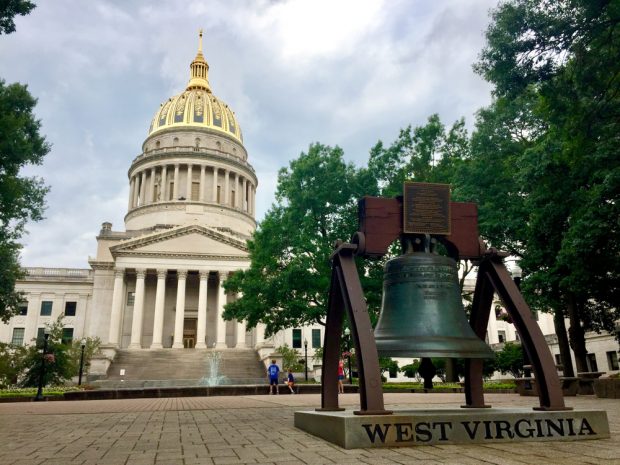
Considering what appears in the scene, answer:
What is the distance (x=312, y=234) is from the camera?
28484 mm

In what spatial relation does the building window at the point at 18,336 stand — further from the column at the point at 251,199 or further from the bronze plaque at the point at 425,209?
the bronze plaque at the point at 425,209

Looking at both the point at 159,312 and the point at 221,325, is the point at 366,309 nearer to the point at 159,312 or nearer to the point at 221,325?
the point at 221,325

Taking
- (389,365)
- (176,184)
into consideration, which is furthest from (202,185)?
(389,365)

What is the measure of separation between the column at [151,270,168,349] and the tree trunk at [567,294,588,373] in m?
41.6

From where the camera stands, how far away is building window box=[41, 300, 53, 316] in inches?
2707

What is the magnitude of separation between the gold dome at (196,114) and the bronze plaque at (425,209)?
78.9 metres

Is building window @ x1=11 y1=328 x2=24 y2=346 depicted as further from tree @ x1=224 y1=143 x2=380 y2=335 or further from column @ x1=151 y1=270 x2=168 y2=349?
tree @ x1=224 y1=143 x2=380 y2=335

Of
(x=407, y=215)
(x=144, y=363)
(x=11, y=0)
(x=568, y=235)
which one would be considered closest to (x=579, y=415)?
(x=407, y=215)

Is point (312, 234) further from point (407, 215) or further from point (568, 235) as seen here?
point (407, 215)

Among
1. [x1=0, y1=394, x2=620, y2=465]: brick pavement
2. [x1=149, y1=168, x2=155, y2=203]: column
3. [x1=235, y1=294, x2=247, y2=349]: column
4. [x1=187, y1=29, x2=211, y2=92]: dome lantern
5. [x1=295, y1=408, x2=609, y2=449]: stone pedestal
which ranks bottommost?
[x1=0, y1=394, x2=620, y2=465]: brick pavement

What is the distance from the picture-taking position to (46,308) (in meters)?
69.1

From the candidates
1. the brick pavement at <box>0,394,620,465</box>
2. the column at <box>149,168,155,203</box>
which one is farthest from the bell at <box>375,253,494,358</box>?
the column at <box>149,168,155,203</box>

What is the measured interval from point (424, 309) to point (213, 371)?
133 feet

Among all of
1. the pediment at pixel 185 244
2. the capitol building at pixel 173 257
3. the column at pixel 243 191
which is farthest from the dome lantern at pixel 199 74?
the pediment at pixel 185 244
